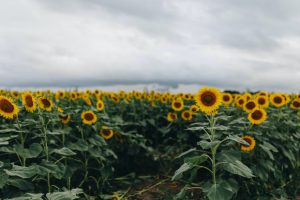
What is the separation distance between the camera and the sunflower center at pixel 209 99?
4723 mm

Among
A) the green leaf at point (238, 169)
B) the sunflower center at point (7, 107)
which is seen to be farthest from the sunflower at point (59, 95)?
the green leaf at point (238, 169)

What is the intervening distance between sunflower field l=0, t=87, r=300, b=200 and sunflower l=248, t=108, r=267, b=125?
13 millimetres

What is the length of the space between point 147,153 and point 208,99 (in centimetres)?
400

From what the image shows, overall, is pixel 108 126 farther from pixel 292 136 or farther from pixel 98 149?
pixel 292 136

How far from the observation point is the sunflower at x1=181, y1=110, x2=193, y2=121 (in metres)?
7.97

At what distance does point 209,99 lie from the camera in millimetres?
4746

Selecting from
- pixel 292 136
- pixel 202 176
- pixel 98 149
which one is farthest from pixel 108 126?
pixel 292 136

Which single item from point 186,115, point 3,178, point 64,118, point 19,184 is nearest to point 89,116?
point 64,118

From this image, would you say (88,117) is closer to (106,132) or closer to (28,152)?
(106,132)

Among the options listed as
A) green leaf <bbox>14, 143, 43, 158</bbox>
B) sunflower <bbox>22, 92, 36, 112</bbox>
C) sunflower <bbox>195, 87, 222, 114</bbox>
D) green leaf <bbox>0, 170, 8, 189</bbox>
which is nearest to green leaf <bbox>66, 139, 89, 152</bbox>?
sunflower <bbox>22, 92, 36, 112</bbox>

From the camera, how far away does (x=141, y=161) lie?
8.16m

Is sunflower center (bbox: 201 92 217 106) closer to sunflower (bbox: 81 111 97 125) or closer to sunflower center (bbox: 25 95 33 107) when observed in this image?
sunflower (bbox: 81 111 97 125)

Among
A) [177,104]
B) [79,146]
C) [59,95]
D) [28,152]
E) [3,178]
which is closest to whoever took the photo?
[3,178]

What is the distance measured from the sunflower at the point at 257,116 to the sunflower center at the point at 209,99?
46.5 inches
